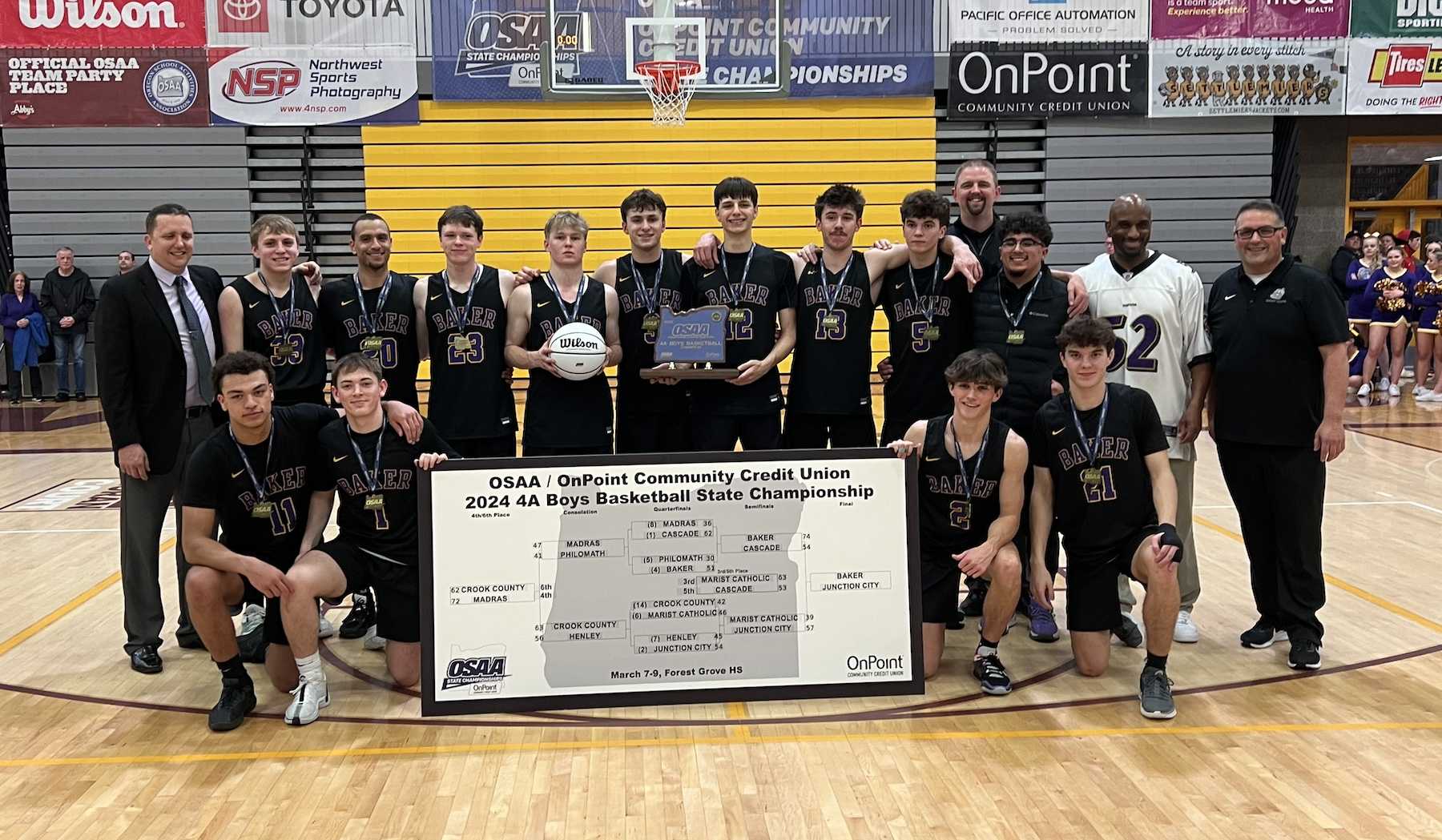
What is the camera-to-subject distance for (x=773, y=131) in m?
13.6

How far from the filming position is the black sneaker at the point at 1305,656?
4.52 metres

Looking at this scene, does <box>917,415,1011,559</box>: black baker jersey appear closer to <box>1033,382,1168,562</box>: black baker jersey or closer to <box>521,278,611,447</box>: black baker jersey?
<box>1033,382,1168,562</box>: black baker jersey

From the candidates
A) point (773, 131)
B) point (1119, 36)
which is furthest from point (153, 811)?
point (1119, 36)

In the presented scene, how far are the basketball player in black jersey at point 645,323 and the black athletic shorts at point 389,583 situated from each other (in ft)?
4.95

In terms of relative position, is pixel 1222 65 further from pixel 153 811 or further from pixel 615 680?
pixel 153 811

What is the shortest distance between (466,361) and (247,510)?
1.23 m

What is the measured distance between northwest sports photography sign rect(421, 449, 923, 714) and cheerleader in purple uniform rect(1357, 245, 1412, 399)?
11.6 meters

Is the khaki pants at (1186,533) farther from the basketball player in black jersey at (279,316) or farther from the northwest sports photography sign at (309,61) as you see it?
the northwest sports photography sign at (309,61)

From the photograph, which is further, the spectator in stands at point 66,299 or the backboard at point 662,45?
the spectator in stands at point 66,299

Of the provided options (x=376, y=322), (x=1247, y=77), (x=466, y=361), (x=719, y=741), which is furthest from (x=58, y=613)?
(x=1247, y=77)

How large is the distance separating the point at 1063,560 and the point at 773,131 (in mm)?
8379

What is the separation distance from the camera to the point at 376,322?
5117 millimetres

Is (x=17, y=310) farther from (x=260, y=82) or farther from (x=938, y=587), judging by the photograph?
(x=938, y=587)

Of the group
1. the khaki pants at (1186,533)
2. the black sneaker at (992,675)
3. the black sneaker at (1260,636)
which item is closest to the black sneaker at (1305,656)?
the black sneaker at (1260,636)
